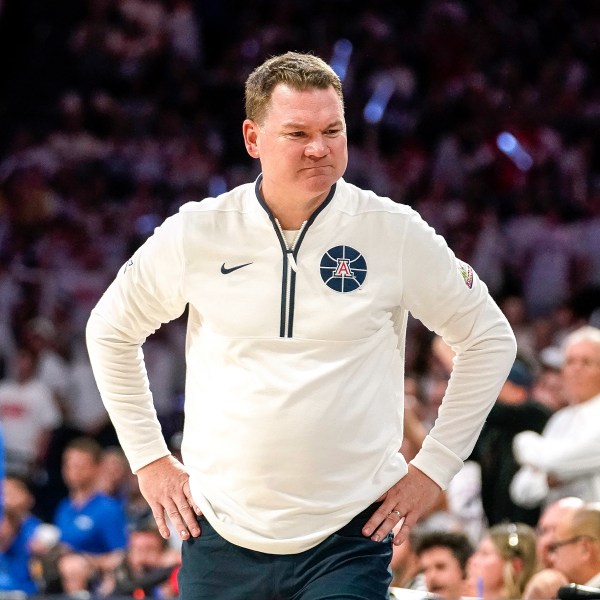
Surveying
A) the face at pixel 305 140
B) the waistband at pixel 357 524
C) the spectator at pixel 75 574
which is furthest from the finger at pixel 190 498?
the spectator at pixel 75 574

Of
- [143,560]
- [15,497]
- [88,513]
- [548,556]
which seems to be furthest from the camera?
[88,513]

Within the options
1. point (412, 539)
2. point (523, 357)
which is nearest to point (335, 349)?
point (412, 539)

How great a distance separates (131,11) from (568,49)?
4.14 m

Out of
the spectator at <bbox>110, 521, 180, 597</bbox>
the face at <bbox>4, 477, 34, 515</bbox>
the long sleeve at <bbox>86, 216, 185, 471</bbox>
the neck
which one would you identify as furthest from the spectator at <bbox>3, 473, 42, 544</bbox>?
the neck

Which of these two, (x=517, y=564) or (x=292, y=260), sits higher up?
(x=292, y=260)

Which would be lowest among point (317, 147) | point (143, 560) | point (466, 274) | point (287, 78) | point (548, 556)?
point (143, 560)

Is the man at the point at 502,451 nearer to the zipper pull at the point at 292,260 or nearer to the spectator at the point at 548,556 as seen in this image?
the spectator at the point at 548,556

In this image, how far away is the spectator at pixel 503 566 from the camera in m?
4.96

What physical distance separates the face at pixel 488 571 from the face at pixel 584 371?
0.94m

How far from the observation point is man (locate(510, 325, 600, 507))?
535 centimetres

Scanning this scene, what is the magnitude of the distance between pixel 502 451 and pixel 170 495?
121 inches

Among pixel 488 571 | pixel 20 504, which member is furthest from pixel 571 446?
pixel 20 504

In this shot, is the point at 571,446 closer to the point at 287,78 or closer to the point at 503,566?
the point at 503,566

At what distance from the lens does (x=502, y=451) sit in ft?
19.3
